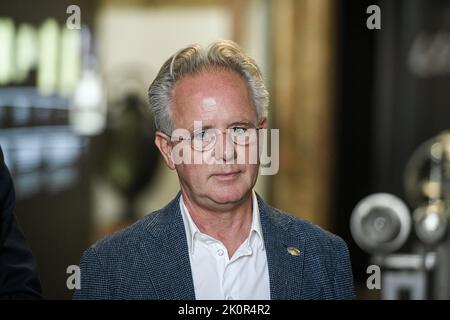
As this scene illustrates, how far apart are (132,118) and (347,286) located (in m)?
2.64

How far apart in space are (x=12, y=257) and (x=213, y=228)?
0.92 ft

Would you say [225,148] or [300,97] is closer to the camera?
[225,148]

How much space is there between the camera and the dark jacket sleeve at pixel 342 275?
1.23 meters

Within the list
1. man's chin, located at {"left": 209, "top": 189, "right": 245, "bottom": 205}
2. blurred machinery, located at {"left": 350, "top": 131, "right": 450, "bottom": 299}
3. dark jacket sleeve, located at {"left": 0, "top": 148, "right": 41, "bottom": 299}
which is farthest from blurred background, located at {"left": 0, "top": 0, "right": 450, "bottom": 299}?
man's chin, located at {"left": 209, "top": 189, "right": 245, "bottom": 205}

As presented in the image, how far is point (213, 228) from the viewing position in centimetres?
121

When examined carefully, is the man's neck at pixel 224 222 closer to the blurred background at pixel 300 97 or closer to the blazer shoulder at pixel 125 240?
the blazer shoulder at pixel 125 240

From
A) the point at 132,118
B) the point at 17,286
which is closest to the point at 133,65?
the point at 132,118

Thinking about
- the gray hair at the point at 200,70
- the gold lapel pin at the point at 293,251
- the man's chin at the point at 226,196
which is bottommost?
the gold lapel pin at the point at 293,251

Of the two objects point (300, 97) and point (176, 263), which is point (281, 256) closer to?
point (176, 263)

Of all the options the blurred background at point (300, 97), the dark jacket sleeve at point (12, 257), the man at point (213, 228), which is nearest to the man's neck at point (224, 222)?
the man at point (213, 228)

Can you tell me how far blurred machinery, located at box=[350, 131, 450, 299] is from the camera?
1.84 meters

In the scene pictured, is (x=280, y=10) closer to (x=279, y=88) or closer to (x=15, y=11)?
(x=279, y=88)

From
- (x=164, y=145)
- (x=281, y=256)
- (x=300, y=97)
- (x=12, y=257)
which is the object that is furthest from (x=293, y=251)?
(x=300, y=97)

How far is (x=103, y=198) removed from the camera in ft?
12.5
